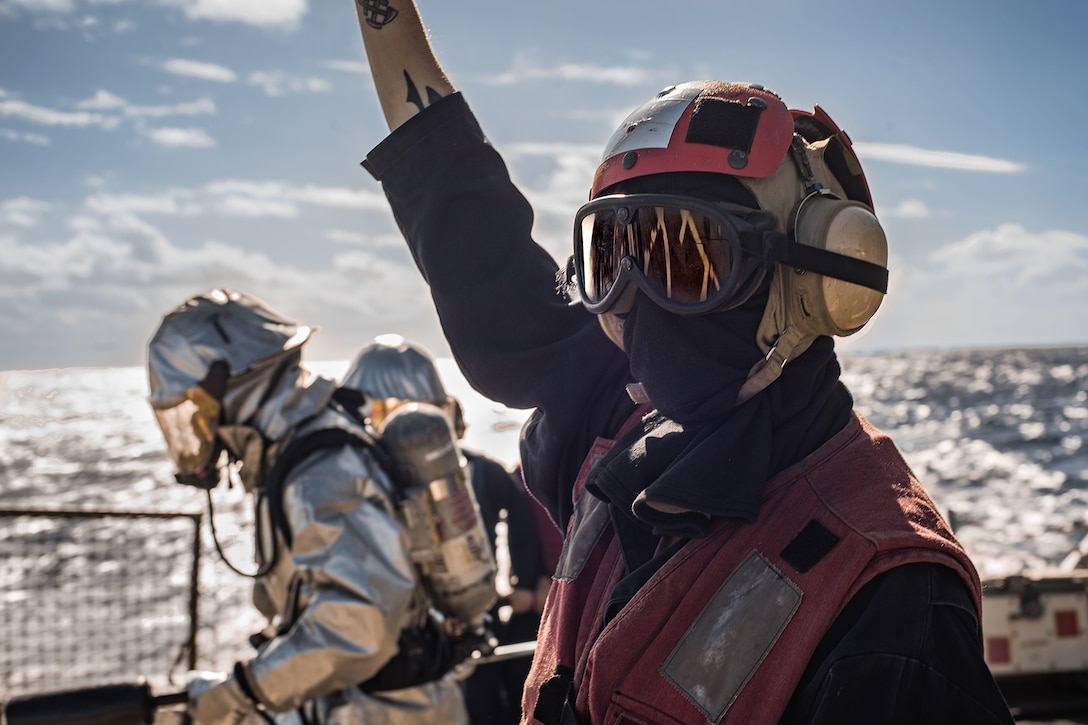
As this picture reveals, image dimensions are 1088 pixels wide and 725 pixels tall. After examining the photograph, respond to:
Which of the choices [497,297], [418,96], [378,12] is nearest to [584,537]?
[497,297]

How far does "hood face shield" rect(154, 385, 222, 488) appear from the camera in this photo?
15.0 feet

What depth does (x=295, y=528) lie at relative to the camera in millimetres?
4055

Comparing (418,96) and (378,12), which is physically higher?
(378,12)

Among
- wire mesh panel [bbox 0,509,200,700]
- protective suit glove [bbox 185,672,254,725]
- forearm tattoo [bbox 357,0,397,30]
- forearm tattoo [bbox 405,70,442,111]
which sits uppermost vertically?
forearm tattoo [bbox 357,0,397,30]

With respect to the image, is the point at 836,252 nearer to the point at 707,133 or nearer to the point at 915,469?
the point at 707,133

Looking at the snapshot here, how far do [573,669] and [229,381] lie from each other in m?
3.19

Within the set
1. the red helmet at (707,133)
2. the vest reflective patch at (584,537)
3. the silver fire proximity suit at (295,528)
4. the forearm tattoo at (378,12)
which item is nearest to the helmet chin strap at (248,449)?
the silver fire proximity suit at (295,528)

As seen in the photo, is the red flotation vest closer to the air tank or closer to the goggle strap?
the goggle strap

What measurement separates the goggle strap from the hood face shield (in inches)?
137

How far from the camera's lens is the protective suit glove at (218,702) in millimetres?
4074

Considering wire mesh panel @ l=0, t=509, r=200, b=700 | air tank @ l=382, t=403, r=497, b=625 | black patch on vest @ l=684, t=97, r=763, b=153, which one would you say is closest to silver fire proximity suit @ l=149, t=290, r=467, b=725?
air tank @ l=382, t=403, r=497, b=625

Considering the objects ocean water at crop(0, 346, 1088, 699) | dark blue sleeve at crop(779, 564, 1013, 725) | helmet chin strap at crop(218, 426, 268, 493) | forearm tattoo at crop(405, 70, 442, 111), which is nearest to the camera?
dark blue sleeve at crop(779, 564, 1013, 725)

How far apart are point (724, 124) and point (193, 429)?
11.7 feet

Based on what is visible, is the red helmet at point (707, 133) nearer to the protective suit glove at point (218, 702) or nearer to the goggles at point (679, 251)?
the goggles at point (679, 251)
